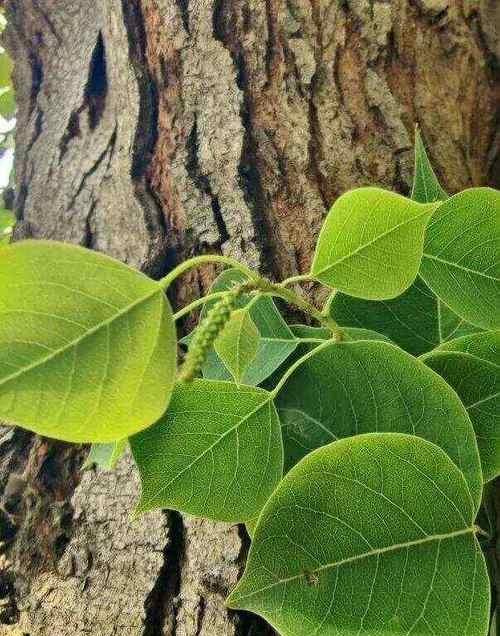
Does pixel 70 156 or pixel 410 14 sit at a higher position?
pixel 410 14

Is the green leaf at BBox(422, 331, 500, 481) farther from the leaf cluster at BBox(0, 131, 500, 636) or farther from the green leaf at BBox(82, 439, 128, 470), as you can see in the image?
the green leaf at BBox(82, 439, 128, 470)

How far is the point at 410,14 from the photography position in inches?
32.7

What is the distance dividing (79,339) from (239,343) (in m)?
0.15

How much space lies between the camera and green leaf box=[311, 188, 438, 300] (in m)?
0.43

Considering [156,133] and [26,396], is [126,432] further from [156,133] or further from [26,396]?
[156,133]

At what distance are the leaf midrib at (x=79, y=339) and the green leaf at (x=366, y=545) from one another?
0.16 m

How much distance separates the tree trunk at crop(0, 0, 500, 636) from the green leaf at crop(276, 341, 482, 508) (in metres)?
0.16

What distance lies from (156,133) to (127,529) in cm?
52

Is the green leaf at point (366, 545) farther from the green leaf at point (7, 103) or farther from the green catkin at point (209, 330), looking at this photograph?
the green leaf at point (7, 103)

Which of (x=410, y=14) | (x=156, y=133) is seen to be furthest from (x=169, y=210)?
(x=410, y=14)

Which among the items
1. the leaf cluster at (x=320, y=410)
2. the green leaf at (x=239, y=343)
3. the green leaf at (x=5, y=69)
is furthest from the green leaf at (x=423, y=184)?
the green leaf at (x=5, y=69)

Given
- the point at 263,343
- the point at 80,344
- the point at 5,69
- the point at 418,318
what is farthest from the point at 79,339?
the point at 5,69

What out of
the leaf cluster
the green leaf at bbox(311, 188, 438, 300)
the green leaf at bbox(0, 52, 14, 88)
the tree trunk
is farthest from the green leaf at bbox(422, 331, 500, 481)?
the green leaf at bbox(0, 52, 14, 88)

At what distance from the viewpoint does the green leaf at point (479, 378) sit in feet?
1.73
